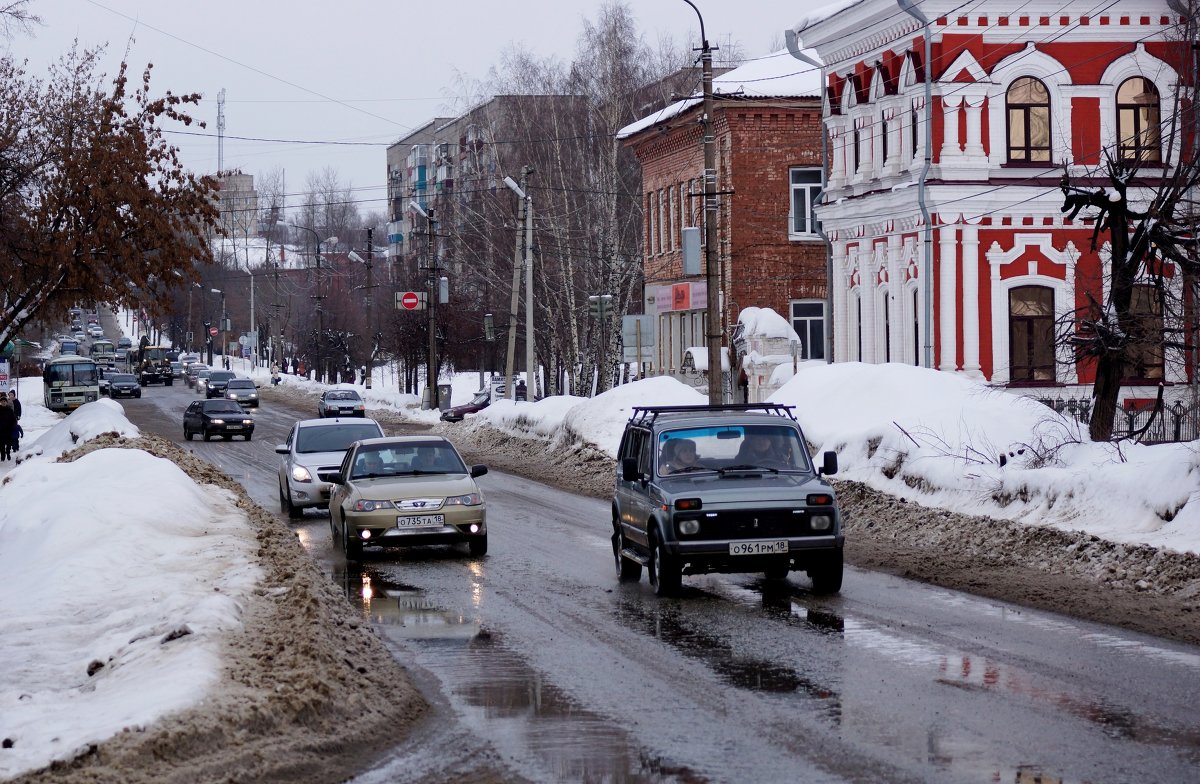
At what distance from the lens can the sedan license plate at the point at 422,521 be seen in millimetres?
19281

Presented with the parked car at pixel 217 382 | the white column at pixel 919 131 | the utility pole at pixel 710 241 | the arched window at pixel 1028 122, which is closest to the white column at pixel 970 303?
the white column at pixel 919 131

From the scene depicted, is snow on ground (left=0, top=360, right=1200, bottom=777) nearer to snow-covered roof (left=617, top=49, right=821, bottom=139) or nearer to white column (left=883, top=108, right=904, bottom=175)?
white column (left=883, top=108, right=904, bottom=175)

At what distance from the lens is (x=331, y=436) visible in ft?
91.4

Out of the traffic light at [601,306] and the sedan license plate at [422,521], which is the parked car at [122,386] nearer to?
the traffic light at [601,306]

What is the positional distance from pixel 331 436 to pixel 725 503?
14144 millimetres

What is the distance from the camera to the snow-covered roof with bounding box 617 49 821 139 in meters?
53.3

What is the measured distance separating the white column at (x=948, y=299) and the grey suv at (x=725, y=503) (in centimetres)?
2287

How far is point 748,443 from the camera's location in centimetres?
1622

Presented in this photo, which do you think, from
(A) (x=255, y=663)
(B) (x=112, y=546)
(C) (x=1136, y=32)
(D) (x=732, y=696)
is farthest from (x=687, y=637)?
(C) (x=1136, y=32)

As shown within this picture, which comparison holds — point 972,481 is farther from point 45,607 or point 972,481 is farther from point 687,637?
point 45,607

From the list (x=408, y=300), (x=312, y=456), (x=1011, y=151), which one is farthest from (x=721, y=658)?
(x=408, y=300)

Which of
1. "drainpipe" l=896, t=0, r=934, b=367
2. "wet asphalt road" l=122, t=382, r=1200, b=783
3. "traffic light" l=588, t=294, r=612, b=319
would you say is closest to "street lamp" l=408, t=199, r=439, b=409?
"traffic light" l=588, t=294, r=612, b=319

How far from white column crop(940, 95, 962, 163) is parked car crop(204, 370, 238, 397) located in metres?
52.0

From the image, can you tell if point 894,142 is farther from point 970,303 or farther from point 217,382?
point 217,382
